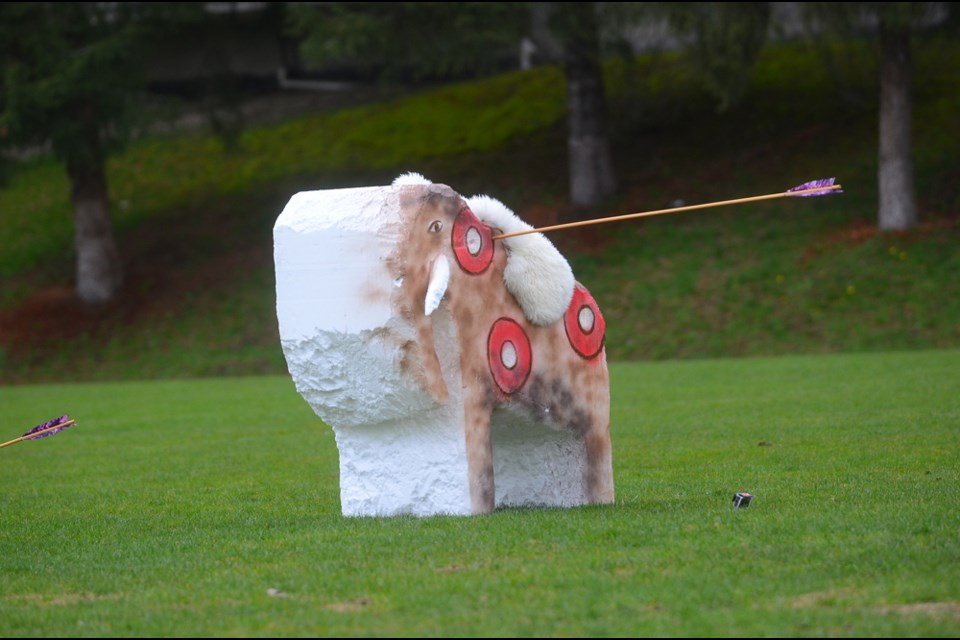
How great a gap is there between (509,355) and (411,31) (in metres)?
19.9

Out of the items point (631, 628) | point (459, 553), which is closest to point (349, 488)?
point (459, 553)

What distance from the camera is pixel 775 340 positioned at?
24.0 meters

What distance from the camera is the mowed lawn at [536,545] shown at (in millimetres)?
5816

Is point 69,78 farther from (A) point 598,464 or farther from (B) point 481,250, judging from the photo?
(A) point 598,464

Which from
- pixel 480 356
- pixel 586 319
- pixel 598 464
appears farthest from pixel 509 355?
pixel 598 464

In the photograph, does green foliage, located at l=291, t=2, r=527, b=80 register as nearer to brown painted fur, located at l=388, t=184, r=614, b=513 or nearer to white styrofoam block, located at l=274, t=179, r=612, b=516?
brown painted fur, located at l=388, t=184, r=614, b=513

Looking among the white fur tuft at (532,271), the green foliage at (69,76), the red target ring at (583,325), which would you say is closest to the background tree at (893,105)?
the green foliage at (69,76)

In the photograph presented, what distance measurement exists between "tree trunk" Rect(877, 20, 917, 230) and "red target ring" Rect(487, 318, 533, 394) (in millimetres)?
19152

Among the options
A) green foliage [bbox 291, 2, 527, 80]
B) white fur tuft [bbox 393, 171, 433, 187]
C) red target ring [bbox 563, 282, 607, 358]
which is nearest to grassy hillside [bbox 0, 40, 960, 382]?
green foliage [bbox 291, 2, 527, 80]

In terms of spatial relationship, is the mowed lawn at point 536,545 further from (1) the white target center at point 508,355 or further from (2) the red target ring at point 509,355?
(1) the white target center at point 508,355

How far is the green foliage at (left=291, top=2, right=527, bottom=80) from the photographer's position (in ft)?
86.4

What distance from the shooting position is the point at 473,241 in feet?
27.6

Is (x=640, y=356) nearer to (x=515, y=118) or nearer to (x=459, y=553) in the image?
(x=515, y=118)

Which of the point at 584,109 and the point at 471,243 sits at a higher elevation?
the point at 584,109
